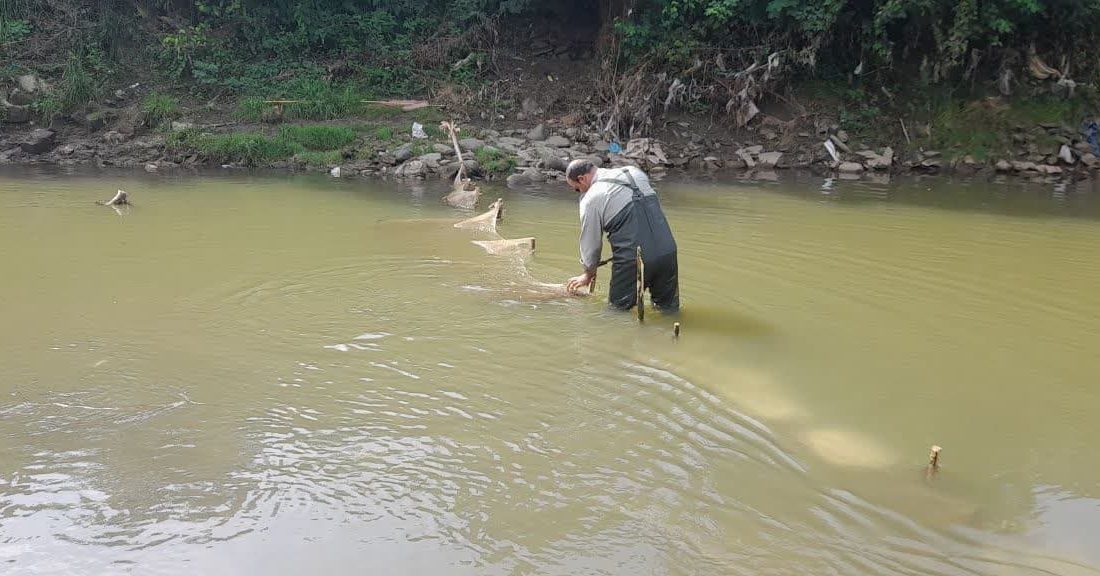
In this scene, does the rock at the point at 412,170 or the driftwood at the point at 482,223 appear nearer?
the driftwood at the point at 482,223

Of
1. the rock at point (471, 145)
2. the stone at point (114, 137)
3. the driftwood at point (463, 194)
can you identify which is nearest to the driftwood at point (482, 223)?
the driftwood at point (463, 194)

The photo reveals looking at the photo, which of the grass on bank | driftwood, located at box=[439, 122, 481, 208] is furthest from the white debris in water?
the grass on bank

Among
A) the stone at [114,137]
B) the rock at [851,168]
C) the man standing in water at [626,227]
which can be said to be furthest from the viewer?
the stone at [114,137]

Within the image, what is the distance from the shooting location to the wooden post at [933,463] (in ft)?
11.6

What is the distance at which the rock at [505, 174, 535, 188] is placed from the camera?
12.9 m

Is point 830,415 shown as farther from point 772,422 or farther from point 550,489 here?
point 550,489

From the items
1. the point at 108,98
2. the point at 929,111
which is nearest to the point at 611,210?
the point at 929,111

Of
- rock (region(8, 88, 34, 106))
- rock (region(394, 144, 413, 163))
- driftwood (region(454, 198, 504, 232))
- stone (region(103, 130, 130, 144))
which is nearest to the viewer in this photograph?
driftwood (region(454, 198, 504, 232))

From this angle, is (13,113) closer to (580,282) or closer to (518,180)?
(518,180)

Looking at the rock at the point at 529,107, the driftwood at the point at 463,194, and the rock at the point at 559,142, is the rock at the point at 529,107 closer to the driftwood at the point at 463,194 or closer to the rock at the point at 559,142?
the rock at the point at 559,142

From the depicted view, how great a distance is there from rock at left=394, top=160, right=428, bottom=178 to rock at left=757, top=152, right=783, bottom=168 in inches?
227

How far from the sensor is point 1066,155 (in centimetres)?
1376

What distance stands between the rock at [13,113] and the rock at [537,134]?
931 centimetres

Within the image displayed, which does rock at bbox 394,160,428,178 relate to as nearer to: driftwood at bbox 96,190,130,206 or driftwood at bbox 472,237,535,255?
driftwood at bbox 96,190,130,206
